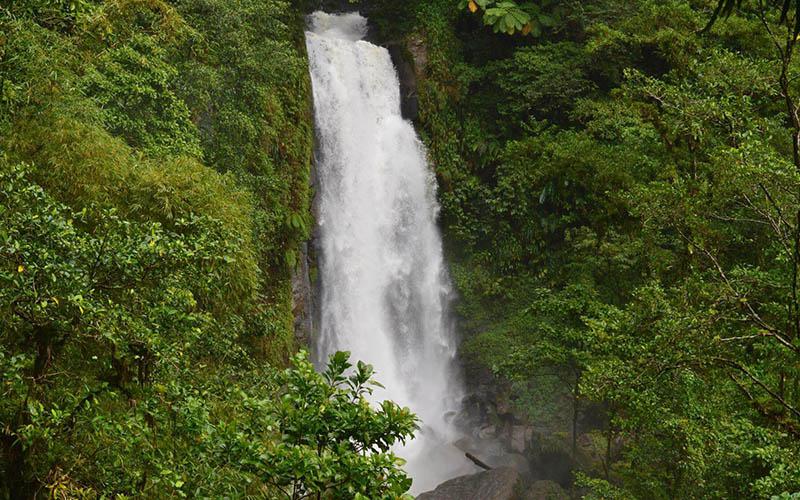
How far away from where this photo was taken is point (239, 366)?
780 cm

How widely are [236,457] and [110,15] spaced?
287 inches

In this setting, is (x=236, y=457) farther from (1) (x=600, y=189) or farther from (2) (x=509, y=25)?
(2) (x=509, y=25)

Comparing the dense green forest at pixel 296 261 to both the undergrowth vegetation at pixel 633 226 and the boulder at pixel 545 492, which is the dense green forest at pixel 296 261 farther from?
the boulder at pixel 545 492

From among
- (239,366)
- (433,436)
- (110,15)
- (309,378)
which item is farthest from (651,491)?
(110,15)

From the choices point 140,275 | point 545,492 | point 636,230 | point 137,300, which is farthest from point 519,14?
point 140,275

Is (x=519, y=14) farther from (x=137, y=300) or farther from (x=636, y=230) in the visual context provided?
(x=137, y=300)

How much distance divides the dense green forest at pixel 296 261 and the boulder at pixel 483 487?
1.40 m

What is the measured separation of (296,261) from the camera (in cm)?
1309

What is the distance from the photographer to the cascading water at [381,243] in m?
16.1

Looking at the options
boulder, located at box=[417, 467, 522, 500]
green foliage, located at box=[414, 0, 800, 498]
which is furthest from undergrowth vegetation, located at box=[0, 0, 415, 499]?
boulder, located at box=[417, 467, 522, 500]

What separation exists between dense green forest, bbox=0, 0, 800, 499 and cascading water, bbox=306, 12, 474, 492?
3.97ft

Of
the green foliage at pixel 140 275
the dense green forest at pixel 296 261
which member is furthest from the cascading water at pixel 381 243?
the green foliage at pixel 140 275

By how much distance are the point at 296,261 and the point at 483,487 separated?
5.91 metres

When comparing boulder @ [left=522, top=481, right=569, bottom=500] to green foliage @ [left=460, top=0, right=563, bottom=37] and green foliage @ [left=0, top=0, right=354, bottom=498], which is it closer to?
green foliage @ [left=0, top=0, right=354, bottom=498]
